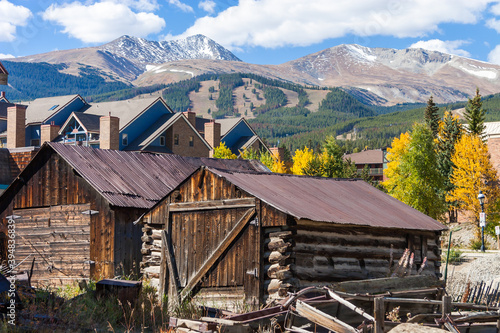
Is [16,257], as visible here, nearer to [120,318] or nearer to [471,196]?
[120,318]

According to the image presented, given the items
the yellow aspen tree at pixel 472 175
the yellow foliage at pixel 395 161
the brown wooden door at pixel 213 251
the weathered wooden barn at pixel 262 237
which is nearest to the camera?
the weathered wooden barn at pixel 262 237

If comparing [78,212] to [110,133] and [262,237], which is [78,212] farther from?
[110,133]

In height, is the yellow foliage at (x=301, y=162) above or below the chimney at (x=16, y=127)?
below

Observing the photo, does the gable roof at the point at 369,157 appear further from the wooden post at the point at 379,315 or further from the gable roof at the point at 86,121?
the wooden post at the point at 379,315

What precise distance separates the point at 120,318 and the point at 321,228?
5940 mm

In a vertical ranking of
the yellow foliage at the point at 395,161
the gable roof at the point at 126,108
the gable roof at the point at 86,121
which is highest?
the gable roof at the point at 126,108

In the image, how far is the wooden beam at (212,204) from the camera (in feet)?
55.3

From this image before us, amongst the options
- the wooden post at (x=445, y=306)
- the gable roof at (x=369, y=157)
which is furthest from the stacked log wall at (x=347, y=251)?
the gable roof at (x=369, y=157)

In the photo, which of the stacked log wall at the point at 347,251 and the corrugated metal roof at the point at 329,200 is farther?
the corrugated metal roof at the point at 329,200

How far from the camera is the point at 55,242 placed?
24.4 meters

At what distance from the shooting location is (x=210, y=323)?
12.1m

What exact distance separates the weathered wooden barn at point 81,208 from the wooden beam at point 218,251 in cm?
465

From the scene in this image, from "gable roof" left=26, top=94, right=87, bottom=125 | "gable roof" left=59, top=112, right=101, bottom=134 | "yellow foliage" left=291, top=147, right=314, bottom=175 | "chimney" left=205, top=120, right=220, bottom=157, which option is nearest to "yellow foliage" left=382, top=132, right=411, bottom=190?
"yellow foliage" left=291, top=147, right=314, bottom=175

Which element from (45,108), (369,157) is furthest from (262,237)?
(369,157)
